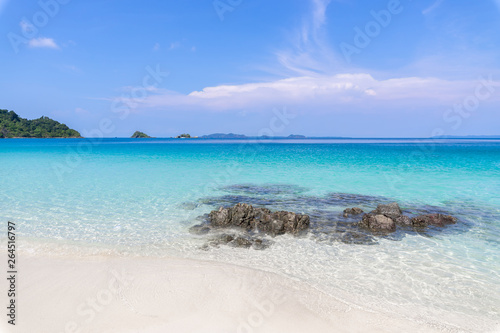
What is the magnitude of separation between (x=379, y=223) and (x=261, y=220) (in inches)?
214

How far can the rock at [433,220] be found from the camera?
43.9 feet

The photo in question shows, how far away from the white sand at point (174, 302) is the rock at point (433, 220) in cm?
810

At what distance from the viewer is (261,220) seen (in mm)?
13406

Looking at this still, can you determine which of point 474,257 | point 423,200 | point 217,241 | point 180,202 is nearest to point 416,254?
point 474,257

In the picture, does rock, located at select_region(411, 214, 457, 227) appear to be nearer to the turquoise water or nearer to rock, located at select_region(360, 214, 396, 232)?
the turquoise water

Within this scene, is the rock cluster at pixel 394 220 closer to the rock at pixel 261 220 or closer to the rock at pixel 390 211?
the rock at pixel 390 211

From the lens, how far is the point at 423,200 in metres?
18.6

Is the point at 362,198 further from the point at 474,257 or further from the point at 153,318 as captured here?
the point at 153,318

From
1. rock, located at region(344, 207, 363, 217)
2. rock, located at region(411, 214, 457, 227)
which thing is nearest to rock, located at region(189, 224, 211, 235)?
rock, located at region(344, 207, 363, 217)

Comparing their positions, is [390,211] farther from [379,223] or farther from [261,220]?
[261,220]

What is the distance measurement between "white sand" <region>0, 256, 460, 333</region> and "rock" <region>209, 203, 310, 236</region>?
389 cm

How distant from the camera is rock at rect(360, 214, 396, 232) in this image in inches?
502

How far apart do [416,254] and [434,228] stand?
367 centimetres

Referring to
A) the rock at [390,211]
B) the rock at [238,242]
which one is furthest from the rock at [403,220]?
the rock at [238,242]
